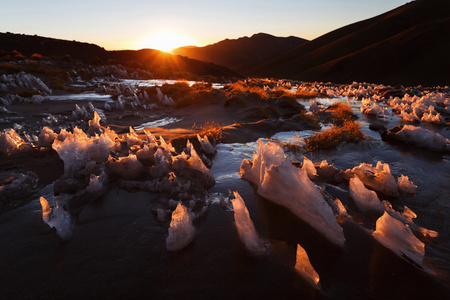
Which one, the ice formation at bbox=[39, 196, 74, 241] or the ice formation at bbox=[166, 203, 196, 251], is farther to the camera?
the ice formation at bbox=[39, 196, 74, 241]

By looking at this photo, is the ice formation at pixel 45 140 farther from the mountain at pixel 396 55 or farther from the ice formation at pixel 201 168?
the mountain at pixel 396 55

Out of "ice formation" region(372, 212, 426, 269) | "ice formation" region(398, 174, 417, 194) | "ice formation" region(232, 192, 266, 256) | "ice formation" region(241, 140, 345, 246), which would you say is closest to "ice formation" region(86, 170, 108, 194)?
"ice formation" region(232, 192, 266, 256)

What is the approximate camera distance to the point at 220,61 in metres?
141

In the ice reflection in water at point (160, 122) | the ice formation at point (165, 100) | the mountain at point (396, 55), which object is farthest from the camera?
the mountain at point (396, 55)

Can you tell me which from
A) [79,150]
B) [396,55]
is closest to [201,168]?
[79,150]

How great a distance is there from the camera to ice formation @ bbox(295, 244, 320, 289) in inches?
87.0

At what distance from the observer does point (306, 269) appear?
227 cm

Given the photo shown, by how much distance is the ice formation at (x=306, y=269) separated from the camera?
221 centimetres

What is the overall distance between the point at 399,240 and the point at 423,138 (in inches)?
249

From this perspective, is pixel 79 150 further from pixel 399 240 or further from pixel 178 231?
pixel 399 240

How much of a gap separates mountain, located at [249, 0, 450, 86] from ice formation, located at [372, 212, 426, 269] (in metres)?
44.7

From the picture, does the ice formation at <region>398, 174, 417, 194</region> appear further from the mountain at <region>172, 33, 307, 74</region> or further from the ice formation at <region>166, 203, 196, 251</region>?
the mountain at <region>172, 33, 307, 74</region>

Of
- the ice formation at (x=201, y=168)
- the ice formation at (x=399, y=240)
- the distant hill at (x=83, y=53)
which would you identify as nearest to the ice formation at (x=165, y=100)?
the ice formation at (x=201, y=168)

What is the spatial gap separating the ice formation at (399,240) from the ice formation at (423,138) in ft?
20.1
